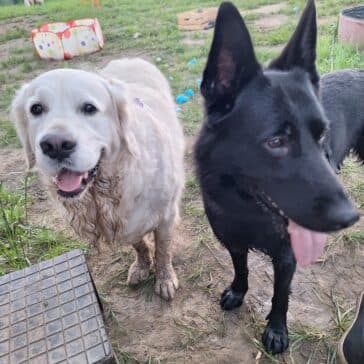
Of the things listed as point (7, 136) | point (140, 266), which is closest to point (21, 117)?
point (140, 266)

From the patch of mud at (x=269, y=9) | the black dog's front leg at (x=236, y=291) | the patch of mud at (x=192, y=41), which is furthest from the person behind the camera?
Answer: the patch of mud at (x=269, y=9)

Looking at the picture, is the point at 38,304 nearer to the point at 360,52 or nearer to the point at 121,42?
the point at 360,52

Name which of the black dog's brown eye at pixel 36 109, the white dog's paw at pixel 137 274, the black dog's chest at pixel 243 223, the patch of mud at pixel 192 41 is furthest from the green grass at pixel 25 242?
the patch of mud at pixel 192 41

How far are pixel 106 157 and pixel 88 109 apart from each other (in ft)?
0.77

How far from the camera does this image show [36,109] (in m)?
1.74

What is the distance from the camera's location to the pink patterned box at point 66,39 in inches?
234

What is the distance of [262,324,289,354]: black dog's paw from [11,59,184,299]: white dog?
0.62 meters

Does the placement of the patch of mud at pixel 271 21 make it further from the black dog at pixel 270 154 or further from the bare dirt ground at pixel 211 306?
the black dog at pixel 270 154

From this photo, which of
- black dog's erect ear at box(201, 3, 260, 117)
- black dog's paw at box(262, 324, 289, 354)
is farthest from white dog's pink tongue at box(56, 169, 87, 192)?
black dog's paw at box(262, 324, 289, 354)

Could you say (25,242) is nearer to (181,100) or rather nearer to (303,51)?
(303,51)

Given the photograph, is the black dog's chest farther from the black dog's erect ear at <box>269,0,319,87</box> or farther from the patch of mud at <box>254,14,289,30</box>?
the patch of mud at <box>254,14,289,30</box>

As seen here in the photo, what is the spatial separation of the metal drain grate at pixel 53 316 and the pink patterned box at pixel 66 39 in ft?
15.3

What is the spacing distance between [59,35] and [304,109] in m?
5.40

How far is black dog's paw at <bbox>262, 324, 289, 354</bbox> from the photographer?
191cm
